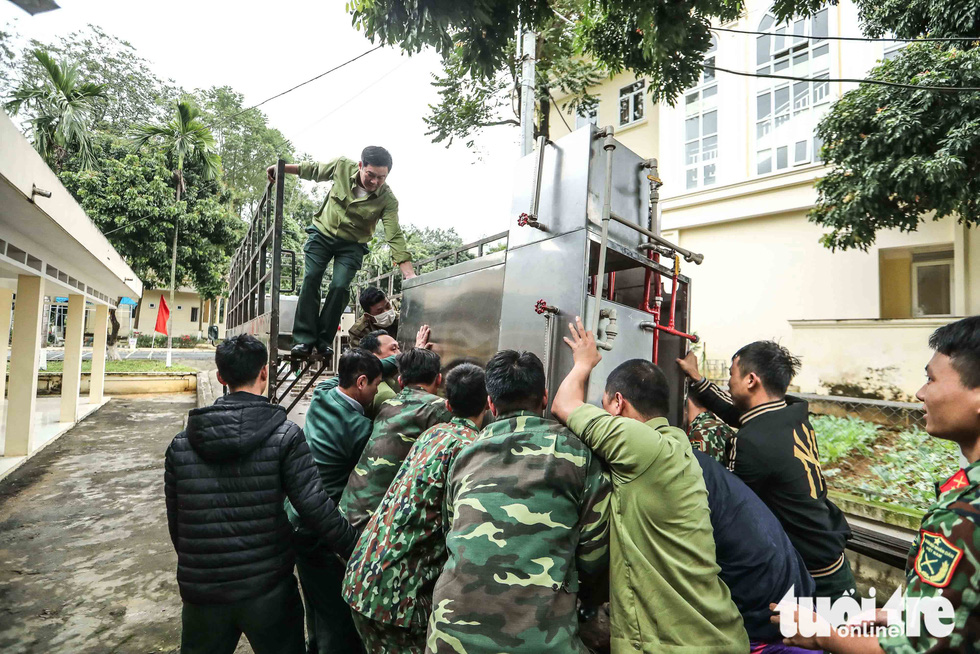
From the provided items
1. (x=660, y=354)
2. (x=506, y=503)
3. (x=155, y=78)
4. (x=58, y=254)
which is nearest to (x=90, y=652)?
(x=506, y=503)

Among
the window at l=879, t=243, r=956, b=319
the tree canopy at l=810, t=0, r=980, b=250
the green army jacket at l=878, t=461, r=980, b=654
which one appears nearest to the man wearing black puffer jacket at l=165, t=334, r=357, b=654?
the green army jacket at l=878, t=461, r=980, b=654

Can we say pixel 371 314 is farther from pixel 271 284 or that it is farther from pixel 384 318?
pixel 271 284

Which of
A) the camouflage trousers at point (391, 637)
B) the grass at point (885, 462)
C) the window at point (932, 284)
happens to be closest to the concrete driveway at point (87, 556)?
the camouflage trousers at point (391, 637)

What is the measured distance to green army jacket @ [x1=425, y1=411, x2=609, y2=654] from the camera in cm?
156

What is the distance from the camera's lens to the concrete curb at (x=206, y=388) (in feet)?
38.4

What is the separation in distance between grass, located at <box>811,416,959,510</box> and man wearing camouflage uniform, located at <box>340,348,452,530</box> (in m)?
4.59

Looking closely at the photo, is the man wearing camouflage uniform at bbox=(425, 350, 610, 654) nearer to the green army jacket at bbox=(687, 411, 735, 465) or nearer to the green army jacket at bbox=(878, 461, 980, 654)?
the green army jacket at bbox=(878, 461, 980, 654)

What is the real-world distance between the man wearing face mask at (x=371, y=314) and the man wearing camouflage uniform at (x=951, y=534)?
3.62 m

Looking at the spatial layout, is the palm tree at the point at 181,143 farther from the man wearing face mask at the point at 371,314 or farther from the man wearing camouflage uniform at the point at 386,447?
the man wearing camouflage uniform at the point at 386,447

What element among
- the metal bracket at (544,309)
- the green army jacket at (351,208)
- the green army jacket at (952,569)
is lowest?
the green army jacket at (952,569)

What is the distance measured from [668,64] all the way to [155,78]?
96.2 feet

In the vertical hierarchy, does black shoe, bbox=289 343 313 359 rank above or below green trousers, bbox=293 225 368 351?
below

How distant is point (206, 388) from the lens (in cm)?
1273

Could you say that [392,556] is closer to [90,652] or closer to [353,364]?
[353,364]
